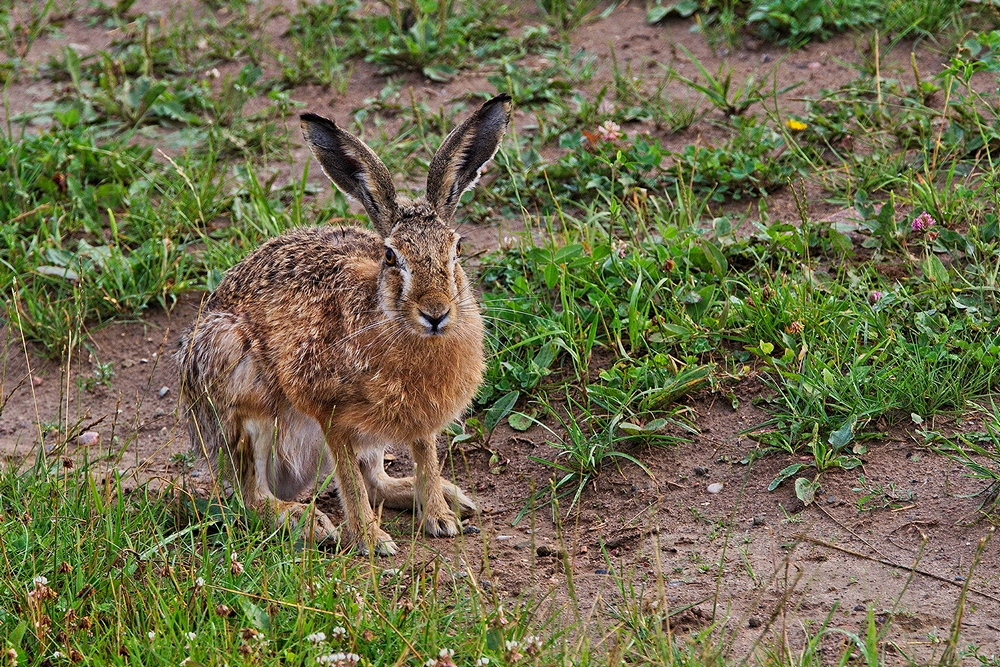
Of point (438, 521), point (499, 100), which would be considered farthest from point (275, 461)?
point (499, 100)

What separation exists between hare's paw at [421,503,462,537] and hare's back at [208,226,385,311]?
976 millimetres

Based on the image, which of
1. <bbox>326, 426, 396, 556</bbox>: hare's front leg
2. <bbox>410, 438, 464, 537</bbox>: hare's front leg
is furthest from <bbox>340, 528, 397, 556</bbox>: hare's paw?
<bbox>410, 438, 464, 537</bbox>: hare's front leg

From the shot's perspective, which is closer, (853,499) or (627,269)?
(853,499)

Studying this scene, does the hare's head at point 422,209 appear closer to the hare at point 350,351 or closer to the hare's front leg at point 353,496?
the hare at point 350,351

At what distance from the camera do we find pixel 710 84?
21.7ft

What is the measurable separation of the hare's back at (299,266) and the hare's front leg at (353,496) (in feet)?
2.01

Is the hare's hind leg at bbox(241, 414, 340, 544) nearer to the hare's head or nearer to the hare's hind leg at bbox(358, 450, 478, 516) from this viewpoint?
the hare's hind leg at bbox(358, 450, 478, 516)

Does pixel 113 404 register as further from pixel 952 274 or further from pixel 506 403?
pixel 952 274

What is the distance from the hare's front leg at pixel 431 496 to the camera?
15.8 feet

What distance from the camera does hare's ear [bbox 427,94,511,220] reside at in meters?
4.59

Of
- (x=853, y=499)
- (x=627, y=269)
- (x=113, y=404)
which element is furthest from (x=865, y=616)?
(x=113, y=404)

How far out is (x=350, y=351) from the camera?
14.8 feet

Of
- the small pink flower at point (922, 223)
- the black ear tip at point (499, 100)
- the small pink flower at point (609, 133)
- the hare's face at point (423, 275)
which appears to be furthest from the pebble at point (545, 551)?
the small pink flower at point (609, 133)

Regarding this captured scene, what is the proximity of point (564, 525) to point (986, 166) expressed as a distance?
9.47 ft
